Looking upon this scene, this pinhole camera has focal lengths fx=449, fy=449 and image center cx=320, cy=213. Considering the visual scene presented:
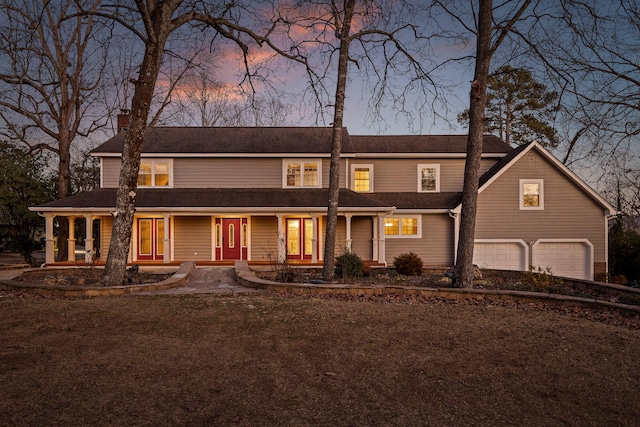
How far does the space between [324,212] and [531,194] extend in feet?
31.8

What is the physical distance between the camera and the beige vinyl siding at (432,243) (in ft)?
70.0

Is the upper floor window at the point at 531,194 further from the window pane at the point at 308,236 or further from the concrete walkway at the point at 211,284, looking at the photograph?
the concrete walkway at the point at 211,284

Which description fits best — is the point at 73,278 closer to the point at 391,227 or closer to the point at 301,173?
the point at 301,173

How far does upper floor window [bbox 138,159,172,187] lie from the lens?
68.9ft

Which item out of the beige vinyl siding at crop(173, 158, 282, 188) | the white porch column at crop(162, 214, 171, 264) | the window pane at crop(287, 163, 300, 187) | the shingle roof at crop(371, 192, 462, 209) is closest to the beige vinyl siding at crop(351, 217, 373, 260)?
the shingle roof at crop(371, 192, 462, 209)

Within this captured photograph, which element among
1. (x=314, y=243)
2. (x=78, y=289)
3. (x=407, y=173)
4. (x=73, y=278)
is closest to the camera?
(x=78, y=289)

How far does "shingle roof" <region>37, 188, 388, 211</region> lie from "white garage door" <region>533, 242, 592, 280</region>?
770 centimetres

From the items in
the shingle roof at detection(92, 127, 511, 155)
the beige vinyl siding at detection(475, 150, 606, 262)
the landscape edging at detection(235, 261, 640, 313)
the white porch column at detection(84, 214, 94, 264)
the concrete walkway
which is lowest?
the concrete walkway

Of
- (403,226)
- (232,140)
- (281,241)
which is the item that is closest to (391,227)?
(403,226)

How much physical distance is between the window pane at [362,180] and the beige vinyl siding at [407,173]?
1.14 ft

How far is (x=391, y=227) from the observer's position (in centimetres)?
2164

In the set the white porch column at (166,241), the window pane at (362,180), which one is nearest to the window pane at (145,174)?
the white porch column at (166,241)

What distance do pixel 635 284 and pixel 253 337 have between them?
15625mm

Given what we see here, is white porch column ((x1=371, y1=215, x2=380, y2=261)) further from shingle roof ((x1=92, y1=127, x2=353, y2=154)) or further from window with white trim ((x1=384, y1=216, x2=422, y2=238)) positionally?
shingle roof ((x1=92, y1=127, x2=353, y2=154))
